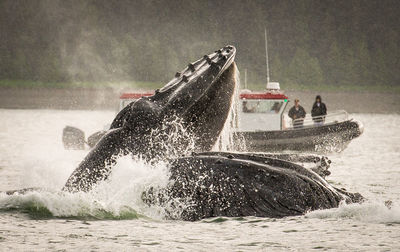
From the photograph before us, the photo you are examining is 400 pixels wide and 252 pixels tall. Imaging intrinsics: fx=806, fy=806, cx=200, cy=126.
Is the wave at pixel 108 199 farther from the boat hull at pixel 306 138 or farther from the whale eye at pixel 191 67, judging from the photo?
the boat hull at pixel 306 138

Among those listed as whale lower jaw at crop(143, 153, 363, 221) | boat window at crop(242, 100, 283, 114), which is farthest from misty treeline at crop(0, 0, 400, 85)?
whale lower jaw at crop(143, 153, 363, 221)

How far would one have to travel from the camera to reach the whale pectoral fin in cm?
834

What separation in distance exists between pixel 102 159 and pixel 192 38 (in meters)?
108

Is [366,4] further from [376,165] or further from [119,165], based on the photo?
[119,165]

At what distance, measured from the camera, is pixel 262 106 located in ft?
95.6

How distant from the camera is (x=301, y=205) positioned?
8523 millimetres

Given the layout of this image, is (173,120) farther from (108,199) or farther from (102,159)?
(108,199)

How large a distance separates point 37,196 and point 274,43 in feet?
333

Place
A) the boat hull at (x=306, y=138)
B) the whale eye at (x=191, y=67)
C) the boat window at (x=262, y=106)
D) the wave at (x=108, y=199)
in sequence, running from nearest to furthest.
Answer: the wave at (x=108, y=199)
the whale eye at (x=191, y=67)
the boat hull at (x=306, y=138)
the boat window at (x=262, y=106)

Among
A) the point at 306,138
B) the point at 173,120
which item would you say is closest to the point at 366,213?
the point at 173,120

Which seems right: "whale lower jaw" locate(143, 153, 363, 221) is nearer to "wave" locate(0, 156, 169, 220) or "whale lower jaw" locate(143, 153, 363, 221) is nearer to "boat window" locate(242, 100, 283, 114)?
"wave" locate(0, 156, 169, 220)

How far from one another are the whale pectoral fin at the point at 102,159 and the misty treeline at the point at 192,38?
7717 centimetres

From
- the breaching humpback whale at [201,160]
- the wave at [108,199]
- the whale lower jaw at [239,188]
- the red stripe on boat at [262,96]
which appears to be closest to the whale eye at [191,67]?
the breaching humpback whale at [201,160]

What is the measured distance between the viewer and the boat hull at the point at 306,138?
27469 millimetres
